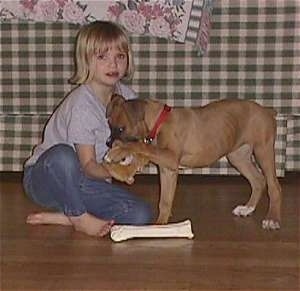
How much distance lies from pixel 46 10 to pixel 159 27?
398 millimetres

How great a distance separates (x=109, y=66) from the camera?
245 cm

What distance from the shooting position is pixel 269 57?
302 centimetres

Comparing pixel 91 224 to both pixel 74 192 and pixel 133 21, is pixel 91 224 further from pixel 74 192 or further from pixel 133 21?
pixel 133 21

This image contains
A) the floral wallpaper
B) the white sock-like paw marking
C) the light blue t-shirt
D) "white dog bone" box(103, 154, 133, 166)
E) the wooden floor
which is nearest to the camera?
the wooden floor

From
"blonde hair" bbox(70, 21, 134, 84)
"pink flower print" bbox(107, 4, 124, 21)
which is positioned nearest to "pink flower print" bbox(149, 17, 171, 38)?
"pink flower print" bbox(107, 4, 124, 21)

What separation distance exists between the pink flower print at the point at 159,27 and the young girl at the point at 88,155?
49cm

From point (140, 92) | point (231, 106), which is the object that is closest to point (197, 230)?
point (231, 106)

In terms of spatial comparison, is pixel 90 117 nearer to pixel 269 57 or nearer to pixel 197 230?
pixel 197 230

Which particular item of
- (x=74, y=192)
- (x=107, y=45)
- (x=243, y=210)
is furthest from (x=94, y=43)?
(x=243, y=210)

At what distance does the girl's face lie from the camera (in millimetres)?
2447

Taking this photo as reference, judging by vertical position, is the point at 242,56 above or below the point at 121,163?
A: above

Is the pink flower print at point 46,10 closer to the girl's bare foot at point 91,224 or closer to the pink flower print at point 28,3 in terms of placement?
the pink flower print at point 28,3

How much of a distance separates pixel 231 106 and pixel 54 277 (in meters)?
0.79

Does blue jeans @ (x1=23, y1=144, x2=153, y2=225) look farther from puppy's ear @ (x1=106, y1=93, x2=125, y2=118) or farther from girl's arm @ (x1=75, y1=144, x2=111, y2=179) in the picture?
puppy's ear @ (x1=106, y1=93, x2=125, y2=118)
